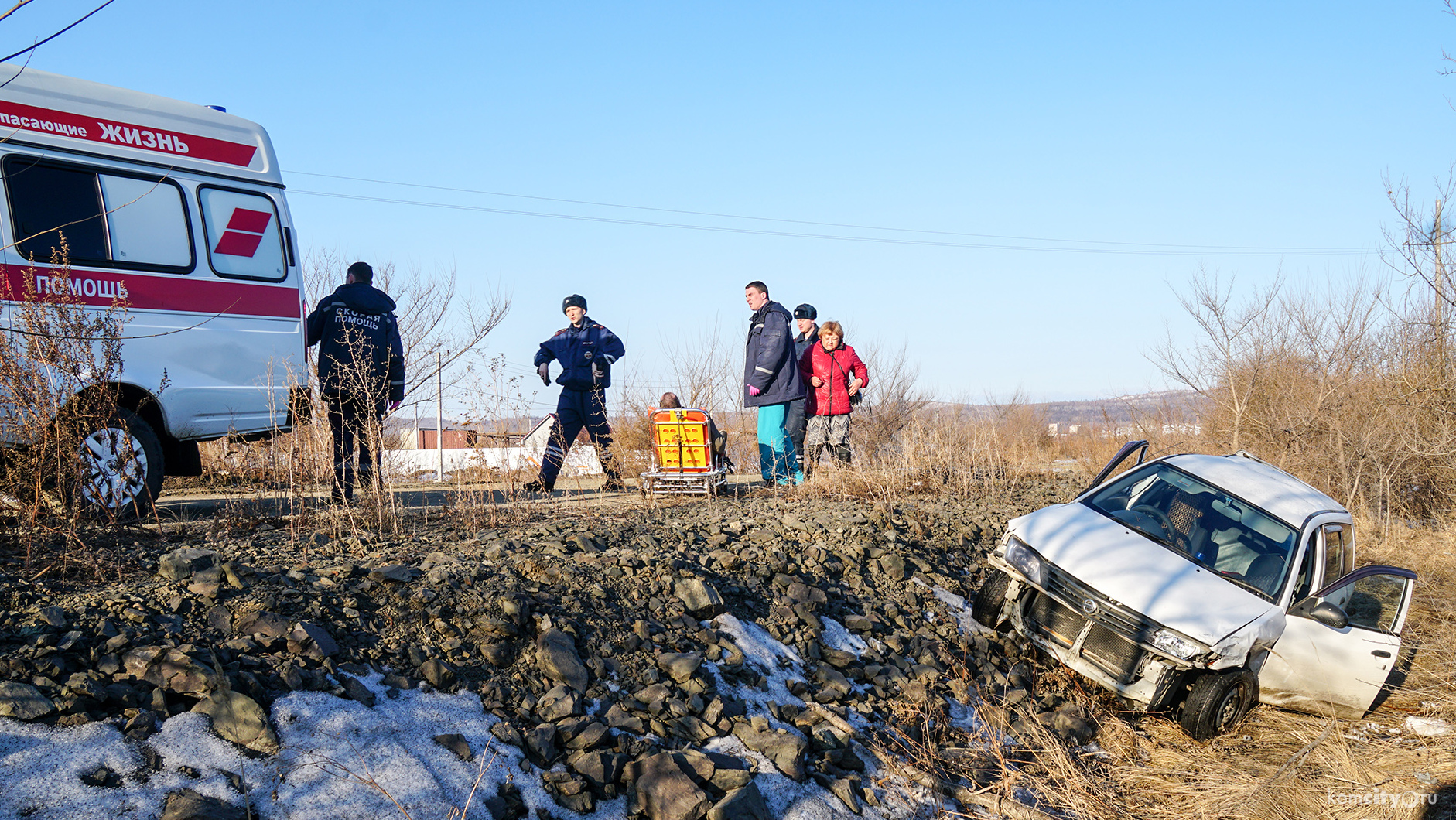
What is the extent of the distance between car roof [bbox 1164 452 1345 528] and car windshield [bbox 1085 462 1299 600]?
0.19ft

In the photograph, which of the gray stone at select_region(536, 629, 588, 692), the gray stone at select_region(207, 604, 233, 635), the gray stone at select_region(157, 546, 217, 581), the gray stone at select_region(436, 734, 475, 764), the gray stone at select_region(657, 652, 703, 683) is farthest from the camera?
the gray stone at select_region(657, 652, 703, 683)

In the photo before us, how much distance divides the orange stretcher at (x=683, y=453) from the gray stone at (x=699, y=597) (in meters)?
3.79

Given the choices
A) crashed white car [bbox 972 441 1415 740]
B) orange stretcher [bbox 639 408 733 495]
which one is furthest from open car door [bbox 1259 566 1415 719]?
orange stretcher [bbox 639 408 733 495]

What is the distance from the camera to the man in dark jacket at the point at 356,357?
712 cm

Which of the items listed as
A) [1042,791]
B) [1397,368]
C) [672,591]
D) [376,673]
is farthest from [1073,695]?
[1397,368]

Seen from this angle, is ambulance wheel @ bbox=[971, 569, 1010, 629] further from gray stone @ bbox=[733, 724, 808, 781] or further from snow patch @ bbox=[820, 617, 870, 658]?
gray stone @ bbox=[733, 724, 808, 781]

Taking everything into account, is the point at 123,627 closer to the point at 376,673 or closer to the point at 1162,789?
the point at 376,673

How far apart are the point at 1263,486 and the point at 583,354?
20.1ft

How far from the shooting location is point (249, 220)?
24.2ft

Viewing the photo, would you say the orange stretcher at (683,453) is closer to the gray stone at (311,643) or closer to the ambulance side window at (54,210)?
the ambulance side window at (54,210)

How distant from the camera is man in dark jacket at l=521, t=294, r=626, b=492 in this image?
30.3ft

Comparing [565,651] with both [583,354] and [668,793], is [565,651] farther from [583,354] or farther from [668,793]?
[583,354]


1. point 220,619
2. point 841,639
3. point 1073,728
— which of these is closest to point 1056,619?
point 1073,728

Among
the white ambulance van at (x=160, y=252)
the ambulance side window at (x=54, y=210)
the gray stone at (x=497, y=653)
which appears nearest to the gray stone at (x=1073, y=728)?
the gray stone at (x=497, y=653)
